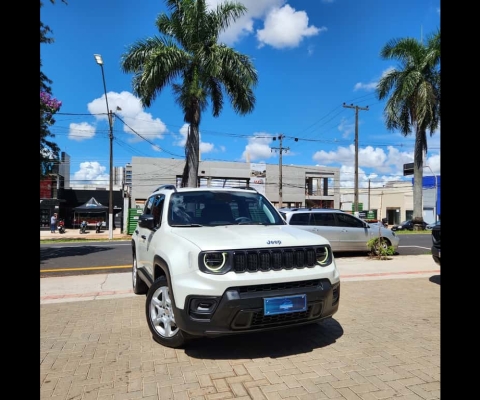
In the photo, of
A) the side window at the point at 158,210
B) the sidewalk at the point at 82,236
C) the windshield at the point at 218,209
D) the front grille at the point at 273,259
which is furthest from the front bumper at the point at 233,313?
the sidewalk at the point at 82,236

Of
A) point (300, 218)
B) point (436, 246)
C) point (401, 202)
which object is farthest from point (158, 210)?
point (401, 202)

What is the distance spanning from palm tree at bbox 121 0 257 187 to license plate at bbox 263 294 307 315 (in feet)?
41.6

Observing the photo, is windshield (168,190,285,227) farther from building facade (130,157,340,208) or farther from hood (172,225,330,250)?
building facade (130,157,340,208)

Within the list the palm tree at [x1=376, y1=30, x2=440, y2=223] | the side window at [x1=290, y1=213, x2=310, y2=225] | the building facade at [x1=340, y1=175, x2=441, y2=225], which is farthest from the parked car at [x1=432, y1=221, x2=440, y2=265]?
the building facade at [x1=340, y1=175, x2=441, y2=225]

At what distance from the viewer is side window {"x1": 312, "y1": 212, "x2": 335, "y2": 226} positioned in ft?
38.0

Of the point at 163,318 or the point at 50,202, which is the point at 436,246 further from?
the point at 50,202

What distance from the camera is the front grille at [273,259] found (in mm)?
3508

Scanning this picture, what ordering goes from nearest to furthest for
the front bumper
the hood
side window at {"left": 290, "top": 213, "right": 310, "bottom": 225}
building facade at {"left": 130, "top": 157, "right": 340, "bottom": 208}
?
the front bumper < the hood < side window at {"left": 290, "top": 213, "right": 310, "bottom": 225} < building facade at {"left": 130, "top": 157, "right": 340, "bottom": 208}

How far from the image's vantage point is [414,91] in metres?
23.9

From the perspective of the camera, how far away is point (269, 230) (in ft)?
13.8

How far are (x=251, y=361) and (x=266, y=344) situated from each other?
509 mm

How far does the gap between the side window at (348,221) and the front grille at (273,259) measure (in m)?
8.29
